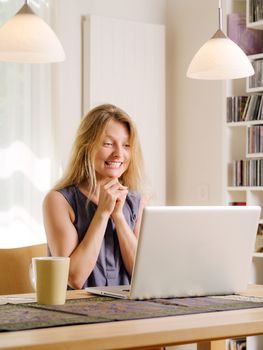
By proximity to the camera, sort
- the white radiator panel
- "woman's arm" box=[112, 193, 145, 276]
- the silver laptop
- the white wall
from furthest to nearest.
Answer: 1. the white radiator panel
2. the white wall
3. "woman's arm" box=[112, 193, 145, 276]
4. the silver laptop

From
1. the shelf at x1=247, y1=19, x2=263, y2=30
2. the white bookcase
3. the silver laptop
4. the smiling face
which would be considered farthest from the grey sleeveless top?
the shelf at x1=247, y1=19, x2=263, y2=30

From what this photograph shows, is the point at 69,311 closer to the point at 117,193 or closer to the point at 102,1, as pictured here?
the point at 117,193

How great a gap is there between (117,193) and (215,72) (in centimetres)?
56

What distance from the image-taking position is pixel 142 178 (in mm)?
2939

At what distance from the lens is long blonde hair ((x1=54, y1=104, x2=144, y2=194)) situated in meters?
2.78

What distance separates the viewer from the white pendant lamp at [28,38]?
2387 millimetres

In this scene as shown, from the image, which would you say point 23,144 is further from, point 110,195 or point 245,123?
point 110,195

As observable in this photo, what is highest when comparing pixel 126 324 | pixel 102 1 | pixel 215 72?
pixel 102 1

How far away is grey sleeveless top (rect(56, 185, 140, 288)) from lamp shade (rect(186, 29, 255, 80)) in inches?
23.8

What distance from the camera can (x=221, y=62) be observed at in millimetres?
2719

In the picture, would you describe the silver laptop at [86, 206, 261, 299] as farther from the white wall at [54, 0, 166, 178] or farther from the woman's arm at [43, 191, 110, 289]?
the white wall at [54, 0, 166, 178]

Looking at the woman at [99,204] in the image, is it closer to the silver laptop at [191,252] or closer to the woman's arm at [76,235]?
the woman's arm at [76,235]

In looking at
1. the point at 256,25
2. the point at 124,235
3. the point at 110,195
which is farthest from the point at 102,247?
the point at 256,25

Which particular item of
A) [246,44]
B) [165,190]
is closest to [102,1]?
[246,44]
